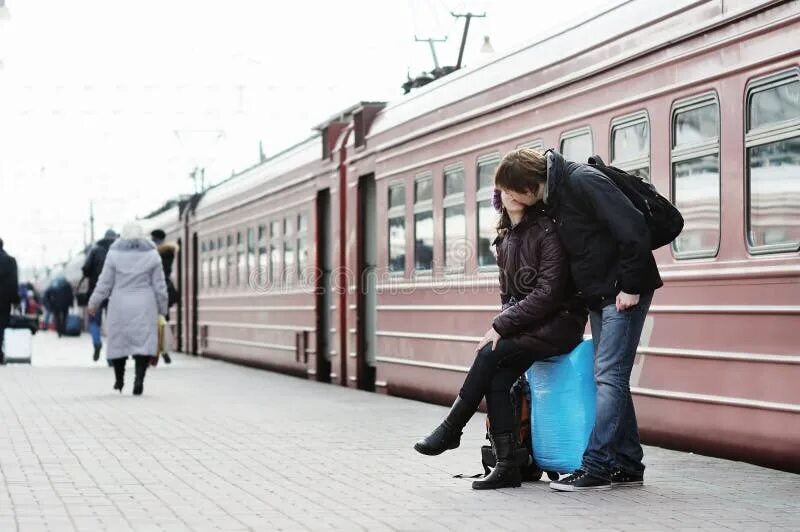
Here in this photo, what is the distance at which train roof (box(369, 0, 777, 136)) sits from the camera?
966cm

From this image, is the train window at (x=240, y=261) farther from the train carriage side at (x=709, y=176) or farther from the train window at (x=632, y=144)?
the train window at (x=632, y=144)

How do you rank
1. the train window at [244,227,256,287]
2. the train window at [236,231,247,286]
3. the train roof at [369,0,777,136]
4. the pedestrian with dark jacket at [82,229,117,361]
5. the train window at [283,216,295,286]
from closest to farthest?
the train roof at [369,0,777,136], the train window at [283,216,295,286], the pedestrian with dark jacket at [82,229,117,361], the train window at [244,227,256,287], the train window at [236,231,247,286]

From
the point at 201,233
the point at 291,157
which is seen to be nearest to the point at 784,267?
the point at 291,157

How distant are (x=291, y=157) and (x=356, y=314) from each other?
14.9 feet

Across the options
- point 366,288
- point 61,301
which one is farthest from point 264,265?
point 61,301

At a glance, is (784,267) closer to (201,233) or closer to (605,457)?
(605,457)

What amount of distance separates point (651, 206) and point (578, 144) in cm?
354

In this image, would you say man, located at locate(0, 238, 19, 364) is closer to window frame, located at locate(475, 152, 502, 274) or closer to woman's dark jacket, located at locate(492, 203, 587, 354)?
window frame, located at locate(475, 152, 502, 274)

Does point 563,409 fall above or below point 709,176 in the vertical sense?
below

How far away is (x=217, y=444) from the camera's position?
10.7 meters

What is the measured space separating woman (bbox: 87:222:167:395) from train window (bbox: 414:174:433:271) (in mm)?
2433

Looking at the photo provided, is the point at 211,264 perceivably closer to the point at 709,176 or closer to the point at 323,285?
the point at 323,285

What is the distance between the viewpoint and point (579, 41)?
11484 millimetres

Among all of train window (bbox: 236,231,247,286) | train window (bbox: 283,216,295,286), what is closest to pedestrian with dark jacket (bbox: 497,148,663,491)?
train window (bbox: 283,216,295,286)
